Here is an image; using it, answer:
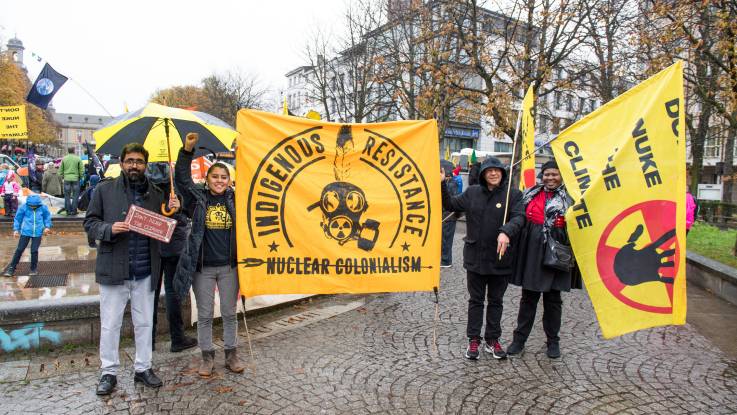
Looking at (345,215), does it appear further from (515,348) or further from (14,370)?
(14,370)

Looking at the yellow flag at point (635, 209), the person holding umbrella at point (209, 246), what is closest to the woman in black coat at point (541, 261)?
the yellow flag at point (635, 209)

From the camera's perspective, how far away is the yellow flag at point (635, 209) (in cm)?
418

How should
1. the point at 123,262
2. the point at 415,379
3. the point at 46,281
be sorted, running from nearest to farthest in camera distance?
the point at 123,262
the point at 415,379
the point at 46,281

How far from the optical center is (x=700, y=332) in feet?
19.3

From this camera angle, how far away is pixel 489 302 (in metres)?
4.89

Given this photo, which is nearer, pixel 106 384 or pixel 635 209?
pixel 106 384

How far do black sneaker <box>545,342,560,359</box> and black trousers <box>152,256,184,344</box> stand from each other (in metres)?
3.62

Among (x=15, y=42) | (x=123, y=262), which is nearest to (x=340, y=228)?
(x=123, y=262)

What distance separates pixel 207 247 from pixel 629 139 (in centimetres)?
371

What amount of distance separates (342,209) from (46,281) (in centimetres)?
512

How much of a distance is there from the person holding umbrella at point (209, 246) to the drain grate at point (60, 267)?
4604 mm

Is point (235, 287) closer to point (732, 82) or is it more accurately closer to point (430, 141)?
point (430, 141)

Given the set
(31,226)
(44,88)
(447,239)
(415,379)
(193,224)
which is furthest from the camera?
(447,239)

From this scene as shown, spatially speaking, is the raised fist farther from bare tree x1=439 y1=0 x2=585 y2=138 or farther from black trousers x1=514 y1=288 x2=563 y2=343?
bare tree x1=439 y1=0 x2=585 y2=138
